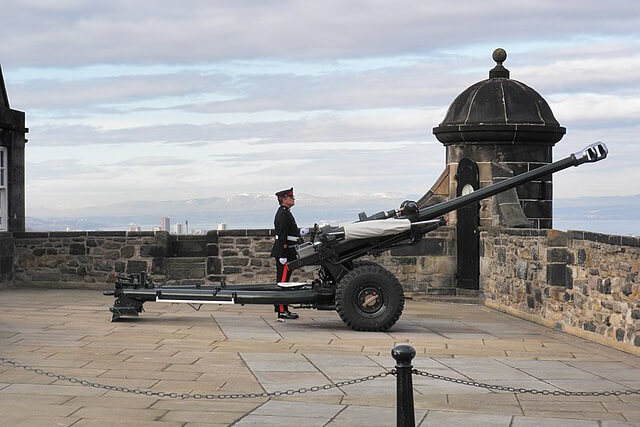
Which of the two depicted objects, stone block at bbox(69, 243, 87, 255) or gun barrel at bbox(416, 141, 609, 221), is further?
stone block at bbox(69, 243, 87, 255)

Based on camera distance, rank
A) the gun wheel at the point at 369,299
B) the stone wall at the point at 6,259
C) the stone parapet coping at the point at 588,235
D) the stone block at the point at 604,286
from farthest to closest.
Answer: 1. the stone wall at the point at 6,259
2. the gun wheel at the point at 369,299
3. the stone block at the point at 604,286
4. the stone parapet coping at the point at 588,235

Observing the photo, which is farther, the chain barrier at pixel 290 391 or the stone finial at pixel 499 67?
the stone finial at pixel 499 67

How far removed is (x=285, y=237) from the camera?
46.9ft

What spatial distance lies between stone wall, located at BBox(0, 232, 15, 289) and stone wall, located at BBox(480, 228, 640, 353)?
26.4ft

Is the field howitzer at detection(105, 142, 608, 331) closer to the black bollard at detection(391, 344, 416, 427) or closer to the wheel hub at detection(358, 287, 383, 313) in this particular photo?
the wheel hub at detection(358, 287, 383, 313)

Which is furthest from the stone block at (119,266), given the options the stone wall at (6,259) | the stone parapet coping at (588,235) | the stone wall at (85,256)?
the stone parapet coping at (588,235)

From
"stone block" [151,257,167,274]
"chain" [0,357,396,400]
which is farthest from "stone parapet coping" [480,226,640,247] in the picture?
"stone block" [151,257,167,274]

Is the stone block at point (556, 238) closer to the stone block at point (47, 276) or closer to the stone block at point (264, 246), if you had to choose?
the stone block at point (264, 246)

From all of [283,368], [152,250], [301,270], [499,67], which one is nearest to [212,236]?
[152,250]

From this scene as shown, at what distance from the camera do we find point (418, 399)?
8359 mm

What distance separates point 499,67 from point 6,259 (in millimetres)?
9349

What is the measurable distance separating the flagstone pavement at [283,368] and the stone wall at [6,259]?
323 centimetres

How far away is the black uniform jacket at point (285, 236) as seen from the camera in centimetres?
1426

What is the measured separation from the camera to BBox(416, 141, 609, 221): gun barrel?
13.6m
